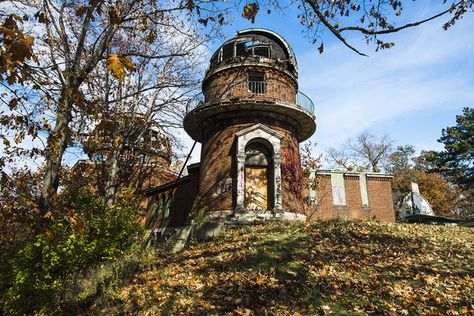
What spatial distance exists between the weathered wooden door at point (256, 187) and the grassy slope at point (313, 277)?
4.72 metres

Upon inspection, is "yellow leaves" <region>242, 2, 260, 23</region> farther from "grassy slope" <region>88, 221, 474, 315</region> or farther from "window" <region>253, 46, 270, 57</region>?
"window" <region>253, 46, 270, 57</region>

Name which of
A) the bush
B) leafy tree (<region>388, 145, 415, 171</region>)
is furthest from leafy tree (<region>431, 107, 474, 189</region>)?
the bush

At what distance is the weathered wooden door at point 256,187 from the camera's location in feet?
49.4

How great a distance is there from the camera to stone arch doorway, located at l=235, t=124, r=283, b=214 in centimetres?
1492

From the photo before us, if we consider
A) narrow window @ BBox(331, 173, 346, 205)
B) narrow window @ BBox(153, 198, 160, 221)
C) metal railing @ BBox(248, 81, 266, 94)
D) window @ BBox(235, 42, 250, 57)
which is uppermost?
window @ BBox(235, 42, 250, 57)

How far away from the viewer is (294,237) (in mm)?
9844

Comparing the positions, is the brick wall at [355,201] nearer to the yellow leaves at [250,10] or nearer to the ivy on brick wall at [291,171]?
the ivy on brick wall at [291,171]

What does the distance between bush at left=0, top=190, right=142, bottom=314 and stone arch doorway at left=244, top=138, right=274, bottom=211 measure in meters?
6.41

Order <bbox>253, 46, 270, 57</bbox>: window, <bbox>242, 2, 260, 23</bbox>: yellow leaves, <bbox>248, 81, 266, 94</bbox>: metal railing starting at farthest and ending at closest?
<bbox>253, 46, 270, 57</bbox>: window, <bbox>248, 81, 266, 94</bbox>: metal railing, <bbox>242, 2, 260, 23</bbox>: yellow leaves

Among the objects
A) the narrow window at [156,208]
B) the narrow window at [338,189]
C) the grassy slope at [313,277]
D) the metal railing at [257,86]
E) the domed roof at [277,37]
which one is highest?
the domed roof at [277,37]

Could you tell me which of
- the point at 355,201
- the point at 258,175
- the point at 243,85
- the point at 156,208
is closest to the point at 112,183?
the point at 258,175

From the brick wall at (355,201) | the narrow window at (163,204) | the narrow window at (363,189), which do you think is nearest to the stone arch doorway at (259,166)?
the brick wall at (355,201)

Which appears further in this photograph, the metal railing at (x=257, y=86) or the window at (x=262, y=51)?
the window at (x=262, y=51)

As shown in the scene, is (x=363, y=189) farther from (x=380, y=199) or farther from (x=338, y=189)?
(x=338, y=189)
